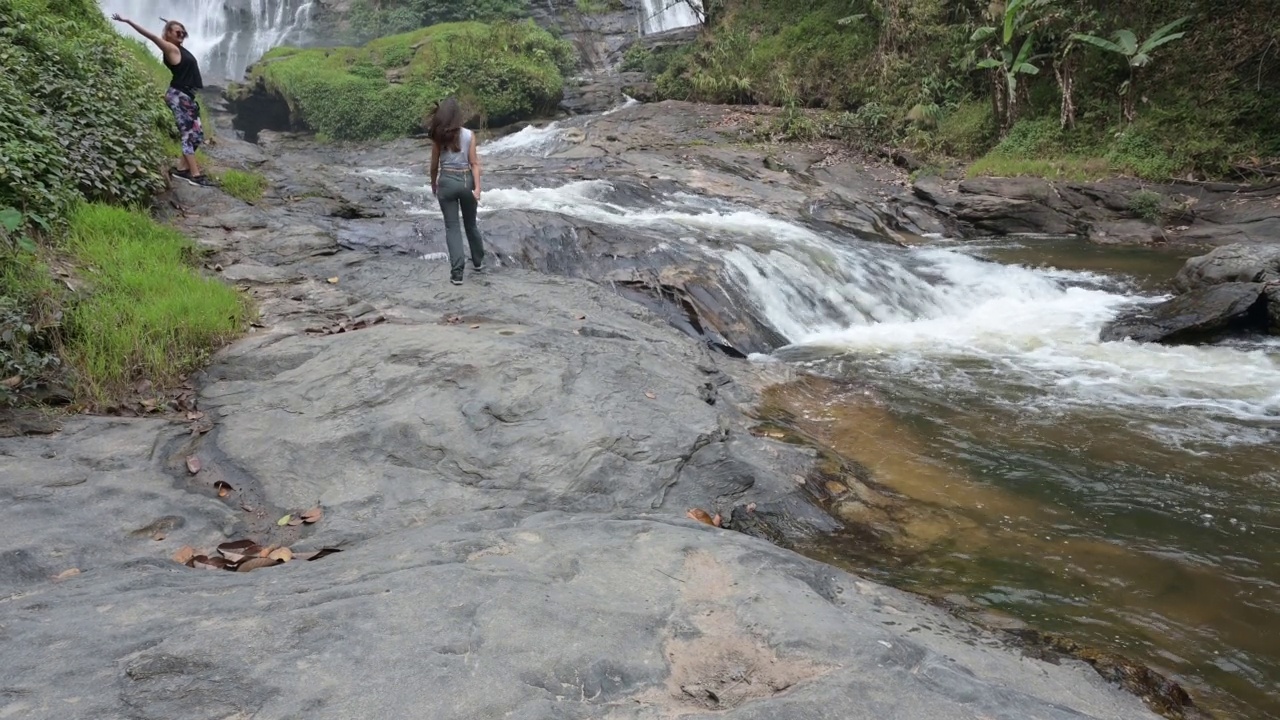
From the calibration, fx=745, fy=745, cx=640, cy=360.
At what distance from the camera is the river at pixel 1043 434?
156 inches

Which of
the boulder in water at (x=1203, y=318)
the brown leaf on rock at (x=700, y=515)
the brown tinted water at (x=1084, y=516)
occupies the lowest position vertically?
the brown tinted water at (x=1084, y=516)

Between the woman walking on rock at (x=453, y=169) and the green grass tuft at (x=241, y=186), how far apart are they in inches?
165

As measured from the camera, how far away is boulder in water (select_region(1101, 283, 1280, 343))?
8727 mm

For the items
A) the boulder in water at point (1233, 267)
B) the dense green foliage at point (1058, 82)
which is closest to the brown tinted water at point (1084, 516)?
the boulder in water at point (1233, 267)

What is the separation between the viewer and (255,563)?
3123mm

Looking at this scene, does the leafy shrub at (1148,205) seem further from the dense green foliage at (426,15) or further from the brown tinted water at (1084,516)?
the dense green foliage at (426,15)

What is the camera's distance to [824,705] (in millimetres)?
2082

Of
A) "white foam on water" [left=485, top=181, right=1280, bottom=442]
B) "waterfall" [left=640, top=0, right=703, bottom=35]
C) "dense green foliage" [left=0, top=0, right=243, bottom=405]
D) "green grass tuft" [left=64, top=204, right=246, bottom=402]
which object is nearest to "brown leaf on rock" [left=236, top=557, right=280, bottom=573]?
"dense green foliage" [left=0, top=0, right=243, bottom=405]

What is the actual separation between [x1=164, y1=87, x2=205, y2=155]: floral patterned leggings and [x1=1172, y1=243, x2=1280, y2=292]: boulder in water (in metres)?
13.3

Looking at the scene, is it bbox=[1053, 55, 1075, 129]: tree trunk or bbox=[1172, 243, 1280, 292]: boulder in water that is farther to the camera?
bbox=[1053, 55, 1075, 129]: tree trunk

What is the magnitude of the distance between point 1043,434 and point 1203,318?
422 cm

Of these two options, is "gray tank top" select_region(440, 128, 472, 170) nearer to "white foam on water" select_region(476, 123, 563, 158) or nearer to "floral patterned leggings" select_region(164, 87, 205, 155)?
"floral patterned leggings" select_region(164, 87, 205, 155)

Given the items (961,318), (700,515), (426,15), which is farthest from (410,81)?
(700,515)

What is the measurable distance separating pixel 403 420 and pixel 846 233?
36.1 ft
